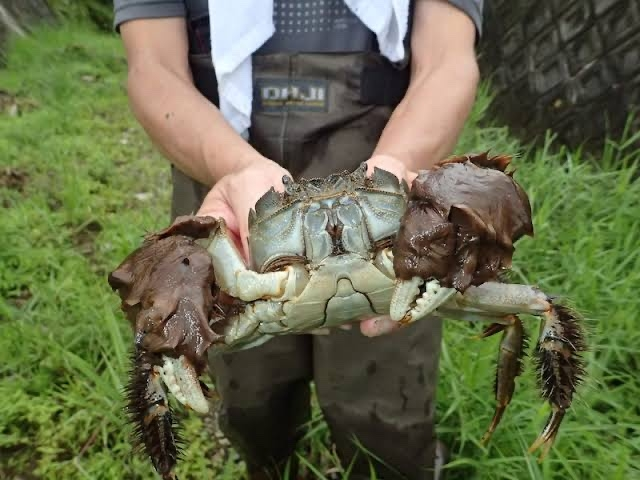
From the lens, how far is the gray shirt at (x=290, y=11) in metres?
2.29

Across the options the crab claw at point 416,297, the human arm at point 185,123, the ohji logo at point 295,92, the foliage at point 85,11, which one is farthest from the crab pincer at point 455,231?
the foliage at point 85,11

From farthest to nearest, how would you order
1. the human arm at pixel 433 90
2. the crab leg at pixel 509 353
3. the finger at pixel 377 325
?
the human arm at pixel 433 90 → the crab leg at pixel 509 353 → the finger at pixel 377 325

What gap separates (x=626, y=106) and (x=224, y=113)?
3055 millimetres

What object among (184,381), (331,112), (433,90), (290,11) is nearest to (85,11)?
(290,11)

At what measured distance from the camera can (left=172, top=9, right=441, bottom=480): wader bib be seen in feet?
7.60

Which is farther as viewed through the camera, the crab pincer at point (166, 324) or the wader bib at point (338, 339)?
the wader bib at point (338, 339)

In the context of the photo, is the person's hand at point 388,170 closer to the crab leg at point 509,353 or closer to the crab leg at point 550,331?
the crab leg at point 550,331

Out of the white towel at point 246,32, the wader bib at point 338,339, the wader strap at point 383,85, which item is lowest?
the wader bib at point 338,339

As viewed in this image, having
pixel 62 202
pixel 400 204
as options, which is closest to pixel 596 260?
pixel 400 204

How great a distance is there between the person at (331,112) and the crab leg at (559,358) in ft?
1.92

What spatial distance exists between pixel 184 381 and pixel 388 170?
2.72 feet

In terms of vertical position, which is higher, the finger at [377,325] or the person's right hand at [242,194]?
the person's right hand at [242,194]

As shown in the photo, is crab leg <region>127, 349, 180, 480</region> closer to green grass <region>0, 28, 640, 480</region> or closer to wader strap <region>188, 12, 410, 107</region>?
green grass <region>0, 28, 640, 480</region>

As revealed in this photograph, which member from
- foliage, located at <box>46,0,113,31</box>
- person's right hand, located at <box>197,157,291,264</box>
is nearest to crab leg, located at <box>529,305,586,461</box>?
person's right hand, located at <box>197,157,291,264</box>
